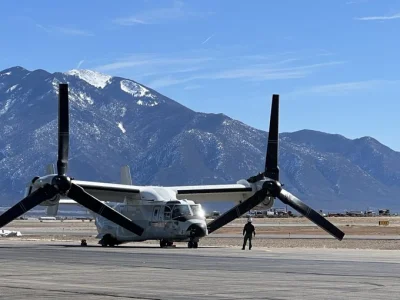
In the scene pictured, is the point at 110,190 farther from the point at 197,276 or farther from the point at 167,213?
the point at 197,276

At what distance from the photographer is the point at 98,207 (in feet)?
173

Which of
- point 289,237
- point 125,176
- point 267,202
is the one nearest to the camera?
point 267,202

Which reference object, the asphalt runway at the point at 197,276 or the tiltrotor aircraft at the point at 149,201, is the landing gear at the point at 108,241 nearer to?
the tiltrotor aircraft at the point at 149,201

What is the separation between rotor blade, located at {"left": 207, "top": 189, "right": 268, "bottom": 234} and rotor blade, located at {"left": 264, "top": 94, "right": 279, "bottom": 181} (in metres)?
1.40

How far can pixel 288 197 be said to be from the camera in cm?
5597

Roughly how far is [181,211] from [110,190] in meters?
4.67

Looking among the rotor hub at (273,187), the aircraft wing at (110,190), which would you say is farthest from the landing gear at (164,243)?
the rotor hub at (273,187)

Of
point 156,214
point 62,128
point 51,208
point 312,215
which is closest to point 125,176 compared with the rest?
point 51,208

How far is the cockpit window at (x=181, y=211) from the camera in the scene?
173ft

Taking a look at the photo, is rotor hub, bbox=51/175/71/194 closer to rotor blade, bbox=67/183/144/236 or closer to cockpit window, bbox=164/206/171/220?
rotor blade, bbox=67/183/144/236

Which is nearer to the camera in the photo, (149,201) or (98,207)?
(98,207)

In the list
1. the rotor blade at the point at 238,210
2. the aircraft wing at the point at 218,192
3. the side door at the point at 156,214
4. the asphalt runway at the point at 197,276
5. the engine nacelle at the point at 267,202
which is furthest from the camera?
the aircraft wing at the point at 218,192

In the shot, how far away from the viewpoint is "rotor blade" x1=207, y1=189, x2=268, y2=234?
179 feet

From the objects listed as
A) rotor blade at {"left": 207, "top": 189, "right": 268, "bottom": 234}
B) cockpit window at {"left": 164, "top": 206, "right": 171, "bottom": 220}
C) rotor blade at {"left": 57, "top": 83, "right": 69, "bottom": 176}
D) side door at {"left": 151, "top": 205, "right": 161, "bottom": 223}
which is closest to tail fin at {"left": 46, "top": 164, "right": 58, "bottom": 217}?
rotor blade at {"left": 57, "top": 83, "right": 69, "bottom": 176}
